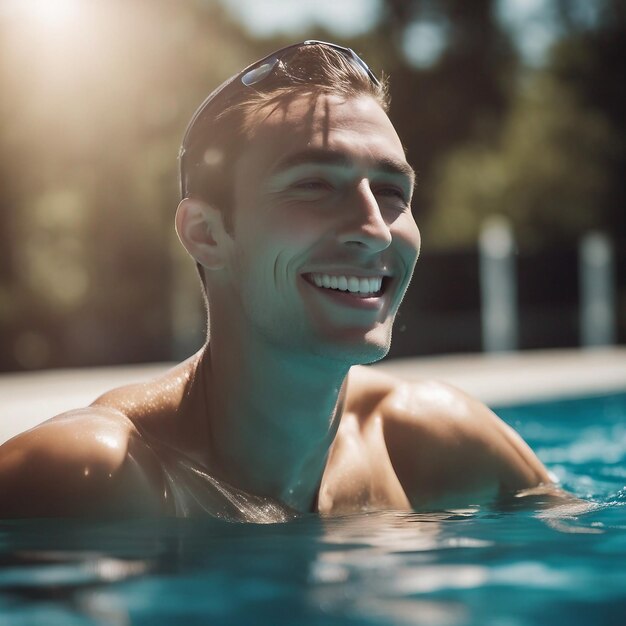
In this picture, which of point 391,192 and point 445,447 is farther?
point 445,447

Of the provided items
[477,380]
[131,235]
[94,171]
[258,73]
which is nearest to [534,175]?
[131,235]

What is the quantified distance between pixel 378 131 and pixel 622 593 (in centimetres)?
123

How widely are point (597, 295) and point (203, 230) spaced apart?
13.7 m

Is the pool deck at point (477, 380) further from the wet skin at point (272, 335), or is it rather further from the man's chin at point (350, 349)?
the man's chin at point (350, 349)

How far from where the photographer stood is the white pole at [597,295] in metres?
15.5

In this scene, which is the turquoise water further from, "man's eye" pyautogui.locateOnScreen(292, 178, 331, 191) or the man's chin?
"man's eye" pyautogui.locateOnScreen(292, 178, 331, 191)

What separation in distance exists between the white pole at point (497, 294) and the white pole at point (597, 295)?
114cm

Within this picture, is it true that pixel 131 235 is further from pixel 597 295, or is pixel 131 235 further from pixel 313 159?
pixel 313 159

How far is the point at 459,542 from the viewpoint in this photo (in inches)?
100

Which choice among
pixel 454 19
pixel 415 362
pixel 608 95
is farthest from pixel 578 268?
pixel 454 19

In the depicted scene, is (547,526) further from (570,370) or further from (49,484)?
(570,370)

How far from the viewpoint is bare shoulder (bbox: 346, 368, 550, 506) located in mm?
3367

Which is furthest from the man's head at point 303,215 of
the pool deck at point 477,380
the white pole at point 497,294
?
the white pole at point 497,294

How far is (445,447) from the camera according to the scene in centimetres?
339
